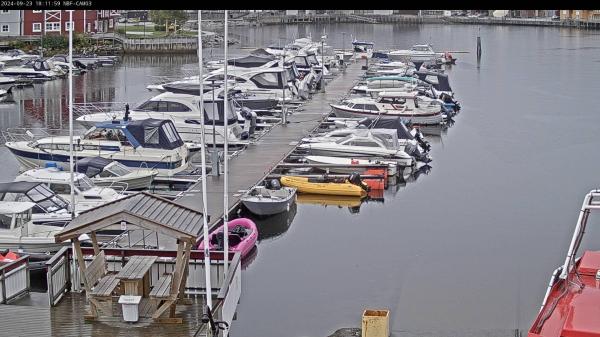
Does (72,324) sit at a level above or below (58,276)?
below

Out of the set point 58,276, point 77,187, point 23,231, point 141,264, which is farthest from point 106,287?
point 77,187

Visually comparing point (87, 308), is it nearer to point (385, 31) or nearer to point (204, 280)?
point (204, 280)

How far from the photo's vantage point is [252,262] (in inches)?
768

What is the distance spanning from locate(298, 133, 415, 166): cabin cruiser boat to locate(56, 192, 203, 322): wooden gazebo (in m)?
18.0

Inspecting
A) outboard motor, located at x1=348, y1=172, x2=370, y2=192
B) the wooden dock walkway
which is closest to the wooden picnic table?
the wooden dock walkway

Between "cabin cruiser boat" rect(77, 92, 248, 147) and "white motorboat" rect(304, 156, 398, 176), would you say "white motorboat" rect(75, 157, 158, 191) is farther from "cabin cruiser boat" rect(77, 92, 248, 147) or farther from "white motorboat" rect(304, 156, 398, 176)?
"white motorboat" rect(304, 156, 398, 176)

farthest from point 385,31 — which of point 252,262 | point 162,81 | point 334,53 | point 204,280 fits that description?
point 204,280

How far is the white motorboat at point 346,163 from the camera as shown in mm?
27019

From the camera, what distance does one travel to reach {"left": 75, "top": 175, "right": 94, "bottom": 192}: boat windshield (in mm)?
20031

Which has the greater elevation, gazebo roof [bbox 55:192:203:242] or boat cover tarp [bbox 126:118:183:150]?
gazebo roof [bbox 55:192:203:242]

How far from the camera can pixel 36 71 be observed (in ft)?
161

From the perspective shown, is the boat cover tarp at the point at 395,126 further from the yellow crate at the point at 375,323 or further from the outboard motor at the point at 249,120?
the yellow crate at the point at 375,323

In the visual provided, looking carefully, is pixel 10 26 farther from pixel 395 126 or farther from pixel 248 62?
pixel 395 126

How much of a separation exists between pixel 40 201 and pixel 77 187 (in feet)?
6.05
